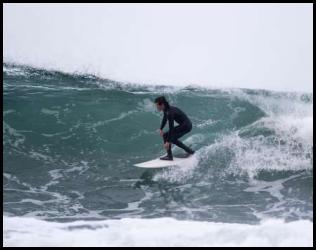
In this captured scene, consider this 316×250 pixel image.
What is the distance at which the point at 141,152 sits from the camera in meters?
7.99

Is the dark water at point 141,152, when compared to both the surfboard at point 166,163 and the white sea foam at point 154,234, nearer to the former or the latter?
the surfboard at point 166,163

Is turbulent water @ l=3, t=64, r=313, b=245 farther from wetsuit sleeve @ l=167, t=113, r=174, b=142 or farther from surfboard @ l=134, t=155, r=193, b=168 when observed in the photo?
wetsuit sleeve @ l=167, t=113, r=174, b=142

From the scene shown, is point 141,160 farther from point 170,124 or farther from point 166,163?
point 170,124

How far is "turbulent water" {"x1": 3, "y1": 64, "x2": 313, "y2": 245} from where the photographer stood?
514cm

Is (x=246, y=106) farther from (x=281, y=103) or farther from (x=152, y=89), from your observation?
(x=152, y=89)

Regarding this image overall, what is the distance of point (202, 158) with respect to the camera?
7328 millimetres

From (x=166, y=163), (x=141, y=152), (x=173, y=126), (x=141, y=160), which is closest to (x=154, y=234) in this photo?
(x=166, y=163)

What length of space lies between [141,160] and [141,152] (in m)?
0.39

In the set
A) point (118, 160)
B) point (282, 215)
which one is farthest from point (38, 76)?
point (282, 215)

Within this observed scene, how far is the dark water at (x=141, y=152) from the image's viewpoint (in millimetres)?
5711

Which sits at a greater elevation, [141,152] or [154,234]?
[141,152]

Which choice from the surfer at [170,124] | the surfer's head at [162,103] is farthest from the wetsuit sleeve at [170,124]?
the surfer's head at [162,103]

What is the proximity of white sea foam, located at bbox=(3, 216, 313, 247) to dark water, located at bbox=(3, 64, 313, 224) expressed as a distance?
56cm

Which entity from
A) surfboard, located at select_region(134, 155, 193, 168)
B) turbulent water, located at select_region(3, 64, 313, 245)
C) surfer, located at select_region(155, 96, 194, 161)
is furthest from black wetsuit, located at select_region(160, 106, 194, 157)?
turbulent water, located at select_region(3, 64, 313, 245)
